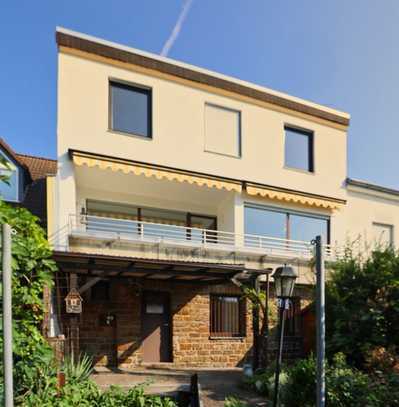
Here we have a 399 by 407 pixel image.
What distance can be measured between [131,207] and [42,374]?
9406 mm

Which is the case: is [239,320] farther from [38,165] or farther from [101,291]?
[38,165]

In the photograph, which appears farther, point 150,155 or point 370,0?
point 150,155

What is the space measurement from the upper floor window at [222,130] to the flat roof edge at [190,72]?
96cm

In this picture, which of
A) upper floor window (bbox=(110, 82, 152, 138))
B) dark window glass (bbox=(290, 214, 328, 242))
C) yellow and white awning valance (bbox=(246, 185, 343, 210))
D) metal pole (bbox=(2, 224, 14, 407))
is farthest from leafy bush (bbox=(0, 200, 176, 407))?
dark window glass (bbox=(290, 214, 328, 242))

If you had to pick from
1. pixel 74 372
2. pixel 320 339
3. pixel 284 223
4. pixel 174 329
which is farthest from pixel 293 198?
pixel 320 339

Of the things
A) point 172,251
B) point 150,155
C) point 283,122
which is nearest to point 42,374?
point 172,251

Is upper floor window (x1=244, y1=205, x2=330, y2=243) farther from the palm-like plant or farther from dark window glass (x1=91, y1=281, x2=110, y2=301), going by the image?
the palm-like plant

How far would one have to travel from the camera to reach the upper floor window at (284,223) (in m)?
17.0

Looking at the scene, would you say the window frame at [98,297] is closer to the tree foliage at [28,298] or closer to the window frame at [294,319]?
the tree foliage at [28,298]

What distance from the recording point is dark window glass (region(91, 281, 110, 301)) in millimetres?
14078

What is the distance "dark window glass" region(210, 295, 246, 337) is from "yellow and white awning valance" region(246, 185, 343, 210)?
4.33 metres

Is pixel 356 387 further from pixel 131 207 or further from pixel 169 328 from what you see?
pixel 131 207

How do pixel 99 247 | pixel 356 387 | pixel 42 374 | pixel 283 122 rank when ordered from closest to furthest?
pixel 42 374 < pixel 356 387 < pixel 99 247 < pixel 283 122

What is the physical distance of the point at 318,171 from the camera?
61.5 ft
